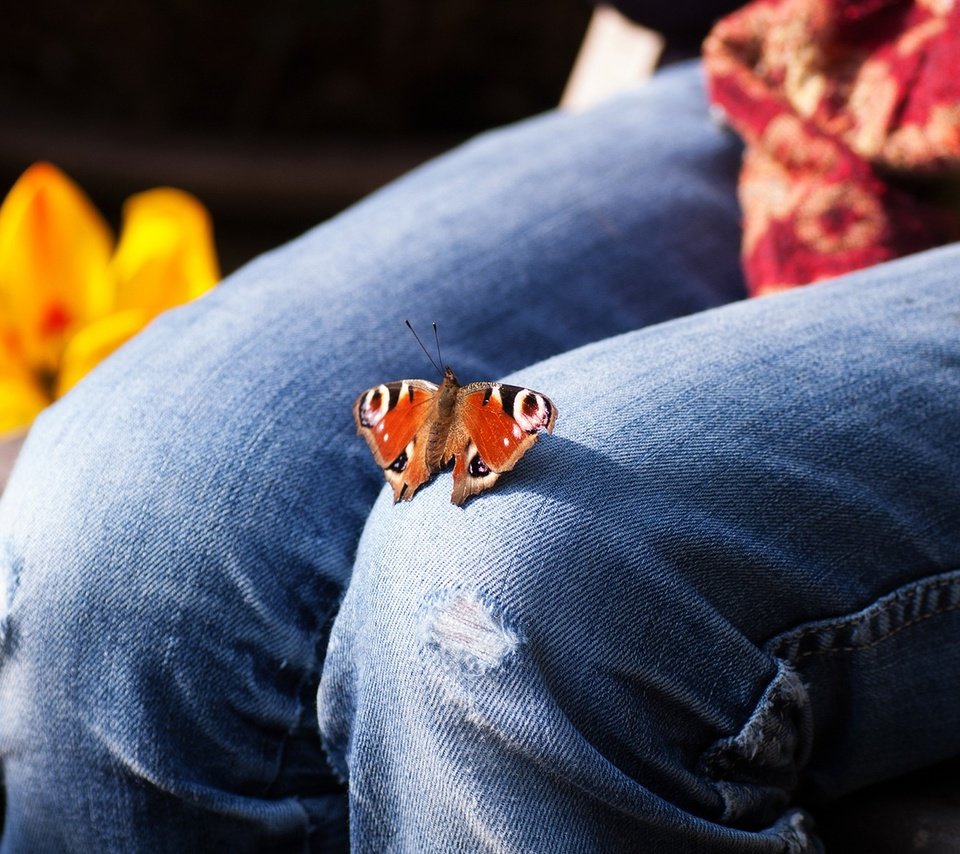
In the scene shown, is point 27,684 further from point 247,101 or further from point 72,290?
point 247,101

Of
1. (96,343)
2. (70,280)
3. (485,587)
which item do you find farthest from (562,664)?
(70,280)

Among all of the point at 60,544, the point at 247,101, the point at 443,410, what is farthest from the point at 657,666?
the point at 247,101

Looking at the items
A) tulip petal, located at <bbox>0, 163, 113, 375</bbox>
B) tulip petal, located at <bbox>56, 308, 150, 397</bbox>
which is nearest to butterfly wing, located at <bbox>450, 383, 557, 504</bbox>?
tulip petal, located at <bbox>56, 308, 150, 397</bbox>

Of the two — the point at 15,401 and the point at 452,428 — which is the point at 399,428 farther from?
the point at 15,401

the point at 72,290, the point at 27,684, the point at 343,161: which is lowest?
the point at 343,161

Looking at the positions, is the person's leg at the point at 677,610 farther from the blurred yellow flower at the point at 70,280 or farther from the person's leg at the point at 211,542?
the blurred yellow flower at the point at 70,280

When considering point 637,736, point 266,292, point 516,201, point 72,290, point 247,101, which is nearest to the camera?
point 637,736

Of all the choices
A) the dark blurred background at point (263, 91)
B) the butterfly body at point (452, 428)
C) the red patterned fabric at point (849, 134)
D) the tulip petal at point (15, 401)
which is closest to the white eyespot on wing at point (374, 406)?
the butterfly body at point (452, 428)
